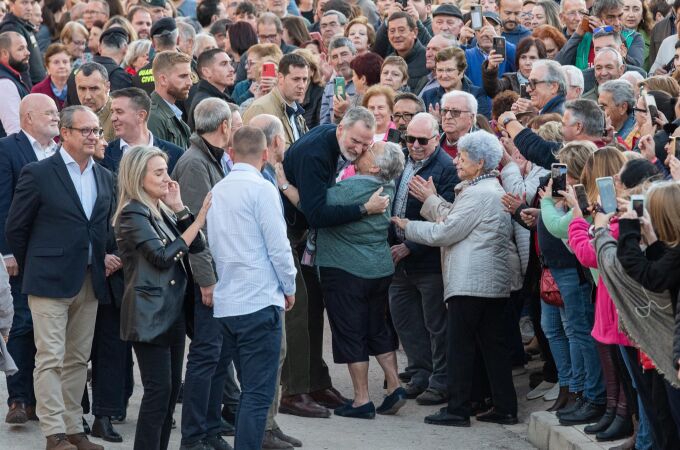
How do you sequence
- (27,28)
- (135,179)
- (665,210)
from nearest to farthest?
(665,210), (135,179), (27,28)

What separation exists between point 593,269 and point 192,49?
24.7ft

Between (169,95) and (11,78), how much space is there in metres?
2.41

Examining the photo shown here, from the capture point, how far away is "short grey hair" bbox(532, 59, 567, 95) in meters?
9.62

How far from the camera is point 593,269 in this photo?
7.48 m

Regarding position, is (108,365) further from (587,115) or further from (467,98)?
(587,115)

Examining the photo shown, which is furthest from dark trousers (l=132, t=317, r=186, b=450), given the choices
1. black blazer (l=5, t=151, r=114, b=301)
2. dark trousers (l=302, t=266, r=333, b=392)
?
dark trousers (l=302, t=266, r=333, b=392)

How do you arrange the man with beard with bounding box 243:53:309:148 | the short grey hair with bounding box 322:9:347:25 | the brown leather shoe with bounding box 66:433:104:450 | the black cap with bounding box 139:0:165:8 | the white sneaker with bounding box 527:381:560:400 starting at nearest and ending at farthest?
the brown leather shoe with bounding box 66:433:104:450
the white sneaker with bounding box 527:381:560:400
the man with beard with bounding box 243:53:309:148
the short grey hair with bounding box 322:9:347:25
the black cap with bounding box 139:0:165:8

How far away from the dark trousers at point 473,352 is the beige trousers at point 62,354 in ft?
8.21

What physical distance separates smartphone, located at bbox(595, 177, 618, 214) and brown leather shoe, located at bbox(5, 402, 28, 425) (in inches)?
158

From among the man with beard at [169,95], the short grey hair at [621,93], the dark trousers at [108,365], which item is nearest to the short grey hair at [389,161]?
the short grey hair at [621,93]

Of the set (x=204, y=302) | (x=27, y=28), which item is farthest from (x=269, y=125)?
(x=27, y=28)

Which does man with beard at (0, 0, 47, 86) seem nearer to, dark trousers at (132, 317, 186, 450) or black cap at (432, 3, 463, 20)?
black cap at (432, 3, 463, 20)

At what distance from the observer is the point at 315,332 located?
927 centimetres

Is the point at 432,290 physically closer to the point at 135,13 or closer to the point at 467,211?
the point at 467,211
